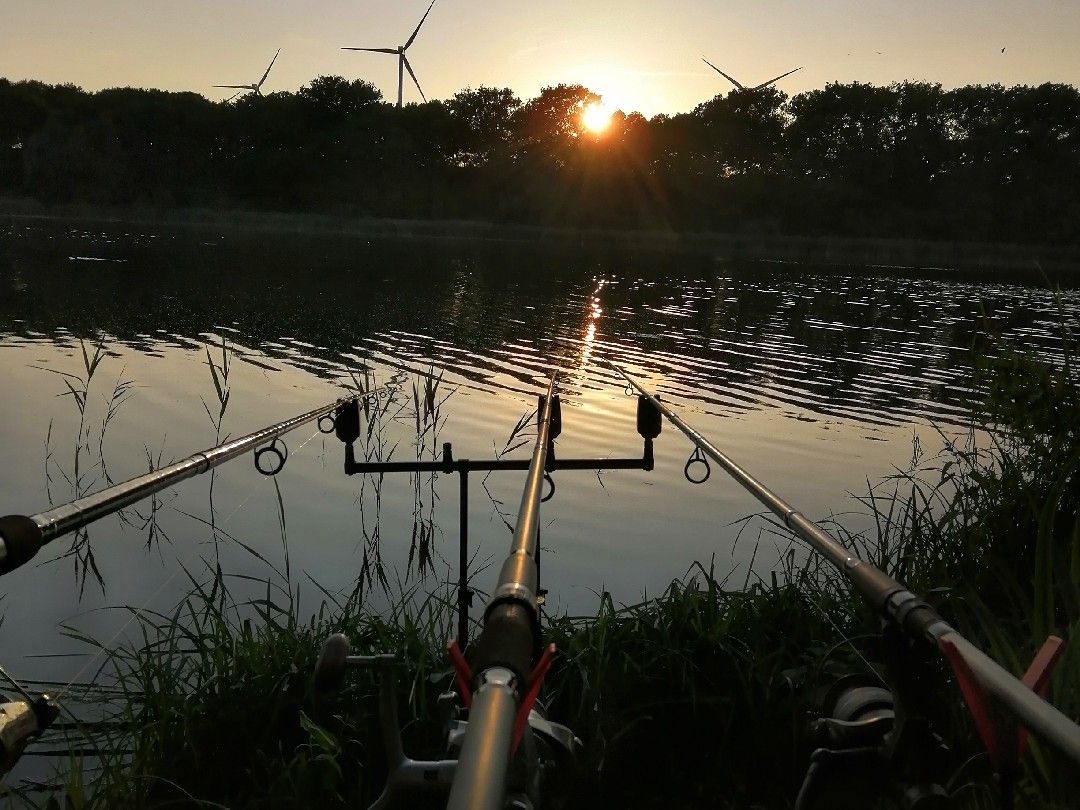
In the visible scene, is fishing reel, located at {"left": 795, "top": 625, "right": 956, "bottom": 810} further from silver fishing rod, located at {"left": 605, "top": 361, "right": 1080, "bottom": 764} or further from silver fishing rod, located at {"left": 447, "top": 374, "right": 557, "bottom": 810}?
silver fishing rod, located at {"left": 447, "top": 374, "right": 557, "bottom": 810}

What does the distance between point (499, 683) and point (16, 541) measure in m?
1.21

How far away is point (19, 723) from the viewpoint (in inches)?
60.7

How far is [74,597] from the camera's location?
7047 millimetres

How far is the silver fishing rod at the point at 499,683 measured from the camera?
999mm

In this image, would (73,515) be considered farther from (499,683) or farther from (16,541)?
(499,683)

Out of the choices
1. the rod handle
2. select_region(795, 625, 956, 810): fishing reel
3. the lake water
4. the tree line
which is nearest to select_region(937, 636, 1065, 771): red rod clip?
select_region(795, 625, 956, 810): fishing reel

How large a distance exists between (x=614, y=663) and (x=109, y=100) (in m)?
117

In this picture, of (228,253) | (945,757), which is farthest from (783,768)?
(228,253)

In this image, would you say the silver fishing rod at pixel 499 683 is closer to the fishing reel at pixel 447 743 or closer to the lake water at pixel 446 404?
the fishing reel at pixel 447 743

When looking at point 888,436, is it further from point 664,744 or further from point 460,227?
point 460,227

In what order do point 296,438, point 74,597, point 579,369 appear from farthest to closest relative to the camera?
1. point 579,369
2. point 296,438
3. point 74,597

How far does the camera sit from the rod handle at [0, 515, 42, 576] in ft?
6.06

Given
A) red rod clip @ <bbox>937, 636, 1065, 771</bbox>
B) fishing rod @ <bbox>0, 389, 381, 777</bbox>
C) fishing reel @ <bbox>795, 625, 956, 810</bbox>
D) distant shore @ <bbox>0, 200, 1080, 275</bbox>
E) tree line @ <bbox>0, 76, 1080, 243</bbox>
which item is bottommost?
fishing reel @ <bbox>795, 625, 956, 810</bbox>

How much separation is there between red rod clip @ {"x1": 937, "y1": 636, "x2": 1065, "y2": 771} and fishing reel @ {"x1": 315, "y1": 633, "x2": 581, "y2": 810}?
26.0 inches
